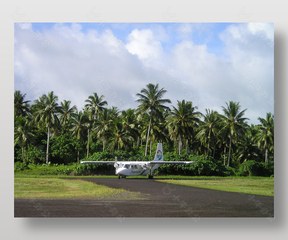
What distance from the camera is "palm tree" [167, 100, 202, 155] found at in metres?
44.2

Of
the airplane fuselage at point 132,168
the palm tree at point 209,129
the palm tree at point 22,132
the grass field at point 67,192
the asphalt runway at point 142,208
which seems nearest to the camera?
the asphalt runway at point 142,208

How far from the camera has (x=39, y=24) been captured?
36.9 feet

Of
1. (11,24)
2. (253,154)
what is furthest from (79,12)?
(253,154)

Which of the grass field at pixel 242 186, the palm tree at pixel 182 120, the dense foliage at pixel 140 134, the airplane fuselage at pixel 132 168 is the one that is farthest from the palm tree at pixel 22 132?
the grass field at pixel 242 186

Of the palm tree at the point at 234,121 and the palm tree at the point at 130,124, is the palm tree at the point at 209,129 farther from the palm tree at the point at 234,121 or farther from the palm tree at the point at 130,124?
the palm tree at the point at 130,124

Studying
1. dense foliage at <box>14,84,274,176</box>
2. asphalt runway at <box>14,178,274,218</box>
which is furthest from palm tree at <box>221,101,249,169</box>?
asphalt runway at <box>14,178,274,218</box>

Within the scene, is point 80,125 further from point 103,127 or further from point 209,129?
point 209,129

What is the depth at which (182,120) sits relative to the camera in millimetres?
44500

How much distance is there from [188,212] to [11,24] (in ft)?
28.7

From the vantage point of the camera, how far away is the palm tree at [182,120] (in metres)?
44.2

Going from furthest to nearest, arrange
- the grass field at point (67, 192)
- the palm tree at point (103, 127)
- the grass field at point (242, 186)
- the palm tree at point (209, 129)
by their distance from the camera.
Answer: the palm tree at point (103, 127) < the palm tree at point (209, 129) < the grass field at point (242, 186) < the grass field at point (67, 192)

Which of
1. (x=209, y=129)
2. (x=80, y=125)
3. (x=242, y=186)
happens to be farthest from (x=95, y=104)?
(x=242, y=186)

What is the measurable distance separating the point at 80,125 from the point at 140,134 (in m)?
9.73

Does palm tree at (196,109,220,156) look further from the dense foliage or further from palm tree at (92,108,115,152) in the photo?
palm tree at (92,108,115,152)
